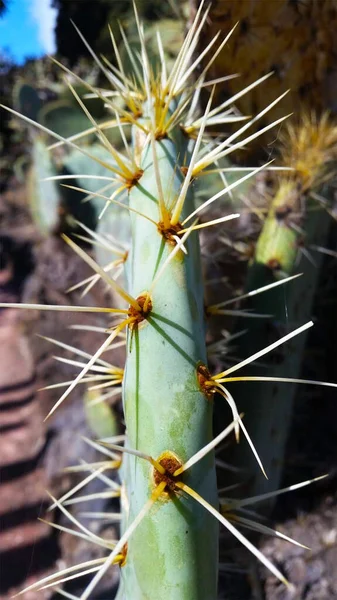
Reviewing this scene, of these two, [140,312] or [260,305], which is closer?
[140,312]

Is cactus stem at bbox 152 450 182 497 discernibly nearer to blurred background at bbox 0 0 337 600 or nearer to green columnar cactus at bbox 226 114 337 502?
blurred background at bbox 0 0 337 600

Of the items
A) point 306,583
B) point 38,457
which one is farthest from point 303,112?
point 38,457

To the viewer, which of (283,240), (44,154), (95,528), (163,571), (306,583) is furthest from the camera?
(44,154)

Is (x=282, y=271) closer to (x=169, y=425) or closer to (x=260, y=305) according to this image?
(x=260, y=305)

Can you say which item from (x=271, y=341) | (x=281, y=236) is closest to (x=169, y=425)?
(x=271, y=341)

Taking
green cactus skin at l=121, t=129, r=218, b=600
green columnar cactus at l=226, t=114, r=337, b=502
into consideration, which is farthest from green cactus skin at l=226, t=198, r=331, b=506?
green cactus skin at l=121, t=129, r=218, b=600

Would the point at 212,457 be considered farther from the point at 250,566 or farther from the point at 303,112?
the point at 303,112

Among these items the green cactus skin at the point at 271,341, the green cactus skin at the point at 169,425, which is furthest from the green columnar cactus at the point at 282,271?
the green cactus skin at the point at 169,425

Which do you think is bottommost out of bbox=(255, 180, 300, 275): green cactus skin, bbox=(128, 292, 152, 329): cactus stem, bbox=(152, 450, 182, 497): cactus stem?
bbox=(152, 450, 182, 497): cactus stem
